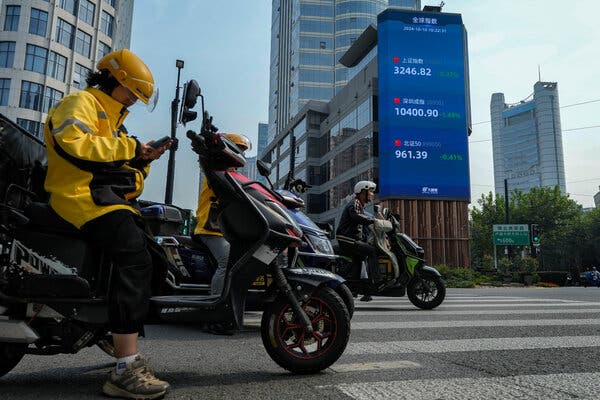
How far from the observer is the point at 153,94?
2.87m

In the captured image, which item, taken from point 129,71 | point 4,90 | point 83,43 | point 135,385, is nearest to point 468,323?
point 135,385

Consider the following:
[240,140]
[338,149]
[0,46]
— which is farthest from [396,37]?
[240,140]

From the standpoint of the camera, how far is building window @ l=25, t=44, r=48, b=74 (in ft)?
124

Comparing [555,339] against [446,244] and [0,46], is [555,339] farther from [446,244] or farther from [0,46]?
[0,46]

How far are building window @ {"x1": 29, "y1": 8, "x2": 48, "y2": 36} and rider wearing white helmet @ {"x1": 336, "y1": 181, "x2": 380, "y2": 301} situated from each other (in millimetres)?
40721

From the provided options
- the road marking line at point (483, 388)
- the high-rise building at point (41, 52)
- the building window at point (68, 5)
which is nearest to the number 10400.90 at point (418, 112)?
the high-rise building at point (41, 52)

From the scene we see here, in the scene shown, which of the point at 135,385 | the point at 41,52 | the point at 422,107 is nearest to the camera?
the point at 135,385

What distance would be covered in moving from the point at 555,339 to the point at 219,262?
3.24m

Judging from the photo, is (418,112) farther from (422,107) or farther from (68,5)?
(68,5)

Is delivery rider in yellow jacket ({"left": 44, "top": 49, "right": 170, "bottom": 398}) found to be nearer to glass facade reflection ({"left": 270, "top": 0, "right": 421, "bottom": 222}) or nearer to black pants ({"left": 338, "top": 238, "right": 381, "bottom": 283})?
black pants ({"left": 338, "top": 238, "right": 381, "bottom": 283})

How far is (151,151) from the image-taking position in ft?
8.40

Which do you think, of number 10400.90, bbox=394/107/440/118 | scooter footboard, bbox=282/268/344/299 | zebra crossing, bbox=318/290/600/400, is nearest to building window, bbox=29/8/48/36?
number 10400.90, bbox=394/107/440/118

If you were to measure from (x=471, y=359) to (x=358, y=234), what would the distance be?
4029 mm

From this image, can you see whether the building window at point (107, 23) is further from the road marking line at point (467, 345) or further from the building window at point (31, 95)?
the road marking line at point (467, 345)
